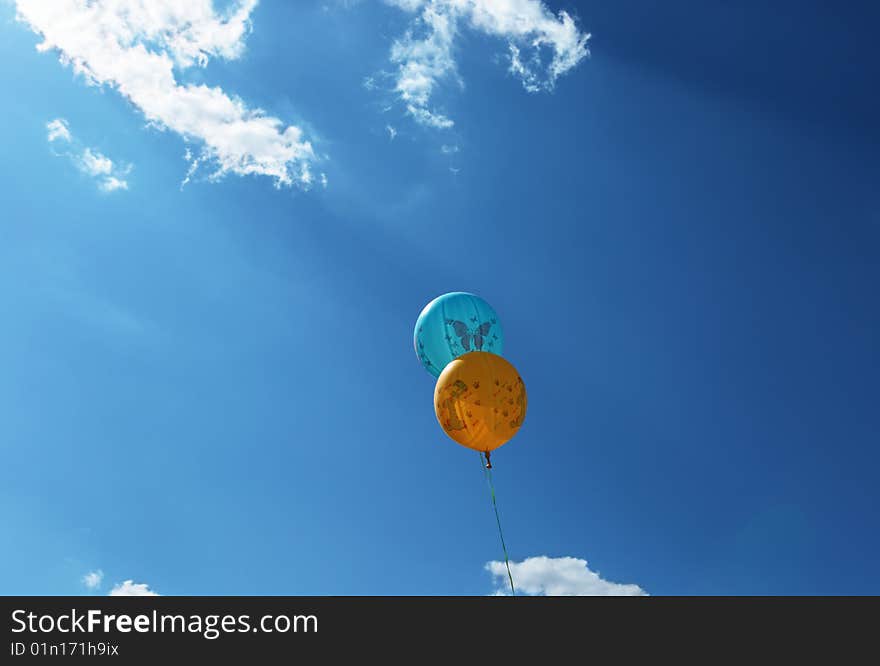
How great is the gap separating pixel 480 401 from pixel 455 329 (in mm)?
2473

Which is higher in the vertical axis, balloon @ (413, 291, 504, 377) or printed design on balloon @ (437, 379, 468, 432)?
balloon @ (413, 291, 504, 377)

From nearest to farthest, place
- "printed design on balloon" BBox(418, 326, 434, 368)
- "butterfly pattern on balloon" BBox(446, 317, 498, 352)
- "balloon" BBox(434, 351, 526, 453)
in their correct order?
"balloon" BBox(434, 351, 526, 453) → "butterfly pattern on balloon" BBox(446, 317, 498, 352) → "printed design on balloon" BBox(418, 326, 434, 368)

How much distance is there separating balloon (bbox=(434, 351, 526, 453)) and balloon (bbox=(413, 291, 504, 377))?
4.87 feet

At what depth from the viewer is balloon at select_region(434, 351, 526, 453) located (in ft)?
39.8

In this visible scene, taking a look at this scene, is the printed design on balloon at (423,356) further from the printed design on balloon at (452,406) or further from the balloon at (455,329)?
the printed design on balloon at (452,406)

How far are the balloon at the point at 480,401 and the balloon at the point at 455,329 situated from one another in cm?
148

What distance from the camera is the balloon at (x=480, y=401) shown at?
12133 millimetres

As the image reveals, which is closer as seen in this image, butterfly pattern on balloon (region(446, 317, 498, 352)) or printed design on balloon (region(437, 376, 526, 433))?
printed design on balloon (region(437, 376, 526, 433))

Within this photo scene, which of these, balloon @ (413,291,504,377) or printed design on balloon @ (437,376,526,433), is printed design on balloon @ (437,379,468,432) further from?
balloon @ (413,291,504,377)

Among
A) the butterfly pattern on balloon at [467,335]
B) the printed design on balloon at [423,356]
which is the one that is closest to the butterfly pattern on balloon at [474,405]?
the butterfly pattern on balloon at [467,335]

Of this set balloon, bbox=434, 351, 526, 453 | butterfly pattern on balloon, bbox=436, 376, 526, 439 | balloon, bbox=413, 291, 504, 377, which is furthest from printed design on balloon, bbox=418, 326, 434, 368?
butterfly pattern on balloon, bbox=436, 376, 526, 439

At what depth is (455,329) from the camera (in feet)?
46.2

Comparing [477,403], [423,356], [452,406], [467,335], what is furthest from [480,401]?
[423,356]
